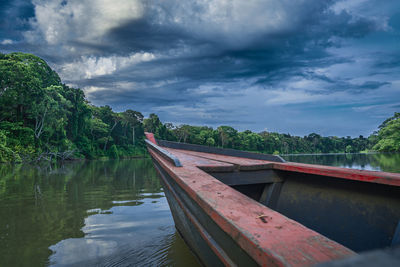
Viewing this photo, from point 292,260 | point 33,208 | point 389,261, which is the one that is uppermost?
point 389,261

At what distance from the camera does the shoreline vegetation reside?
22.2 metres

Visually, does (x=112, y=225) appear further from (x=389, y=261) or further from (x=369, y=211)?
(x=389, y=261)

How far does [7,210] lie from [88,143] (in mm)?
37512

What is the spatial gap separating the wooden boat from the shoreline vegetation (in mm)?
19198

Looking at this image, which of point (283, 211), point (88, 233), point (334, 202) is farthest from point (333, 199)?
point (88, 233)

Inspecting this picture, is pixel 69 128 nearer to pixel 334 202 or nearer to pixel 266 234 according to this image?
pixel 334 202

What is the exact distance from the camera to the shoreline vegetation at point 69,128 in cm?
2220

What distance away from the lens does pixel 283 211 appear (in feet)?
9.27

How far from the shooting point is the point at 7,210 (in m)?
5.03

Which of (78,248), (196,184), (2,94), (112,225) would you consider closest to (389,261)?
(196,184)

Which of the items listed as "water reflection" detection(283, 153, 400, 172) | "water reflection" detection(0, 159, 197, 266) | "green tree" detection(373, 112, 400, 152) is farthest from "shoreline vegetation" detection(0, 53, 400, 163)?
"water reflection" detection(283, 153, 400, 172)

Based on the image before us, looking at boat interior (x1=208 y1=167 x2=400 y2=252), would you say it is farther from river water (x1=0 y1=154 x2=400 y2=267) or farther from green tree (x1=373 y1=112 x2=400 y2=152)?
green tree (x1=373 y1=112 x2=400 y2=152)

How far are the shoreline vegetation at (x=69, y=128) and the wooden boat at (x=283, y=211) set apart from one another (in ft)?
63.0

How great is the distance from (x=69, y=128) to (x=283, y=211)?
41.1m
